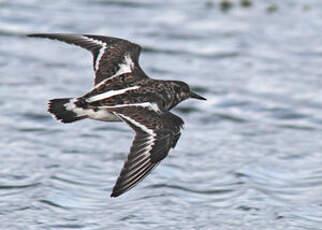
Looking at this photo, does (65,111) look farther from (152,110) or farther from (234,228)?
(234,228)

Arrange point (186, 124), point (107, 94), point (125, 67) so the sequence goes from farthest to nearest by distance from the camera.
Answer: point (186, 124) → point (125, 67) → point (107, 94)

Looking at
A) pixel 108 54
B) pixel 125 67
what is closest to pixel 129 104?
pixel 125 67

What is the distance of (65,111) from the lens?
6883 millimetres

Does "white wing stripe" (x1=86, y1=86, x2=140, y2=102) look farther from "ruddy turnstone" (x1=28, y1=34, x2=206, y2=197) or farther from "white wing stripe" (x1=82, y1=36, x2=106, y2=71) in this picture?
"white wing stripe" (x1=82, y1=36, x2=106, y2=71)

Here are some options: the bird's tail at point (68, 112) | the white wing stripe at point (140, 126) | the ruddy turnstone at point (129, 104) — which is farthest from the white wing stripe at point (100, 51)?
the white wing stripe at point (140, 126)

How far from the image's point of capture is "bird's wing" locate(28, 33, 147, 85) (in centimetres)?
773

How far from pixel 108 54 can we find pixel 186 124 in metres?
2.47

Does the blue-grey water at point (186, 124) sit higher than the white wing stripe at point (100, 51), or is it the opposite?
A: the white wing stripe at point (100, 51)

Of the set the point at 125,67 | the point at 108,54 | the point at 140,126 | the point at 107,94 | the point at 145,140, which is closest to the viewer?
the point at 145,140

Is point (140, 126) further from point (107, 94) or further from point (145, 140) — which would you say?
point (107, 94)

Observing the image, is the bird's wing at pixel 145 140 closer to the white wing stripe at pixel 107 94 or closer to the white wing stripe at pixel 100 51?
the white wing stripe at pixel 107 94

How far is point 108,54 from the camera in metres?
7.95

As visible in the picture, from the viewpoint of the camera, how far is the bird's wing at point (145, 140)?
6.13 meters

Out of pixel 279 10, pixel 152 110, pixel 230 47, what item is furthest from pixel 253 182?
pixel 279 10
